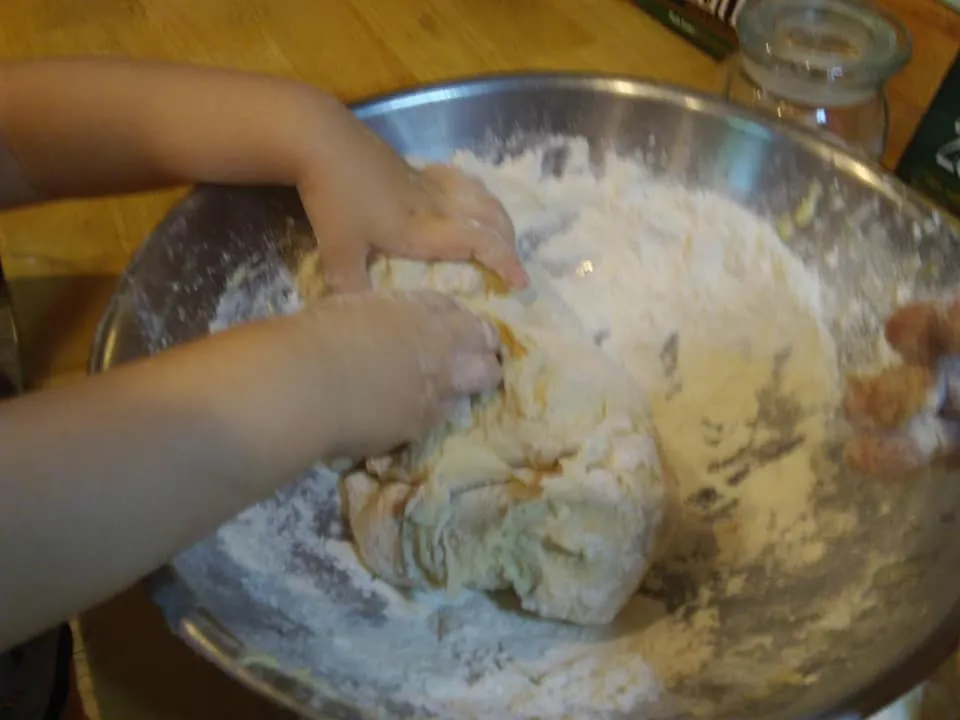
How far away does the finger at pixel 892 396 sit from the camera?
59 centimetres

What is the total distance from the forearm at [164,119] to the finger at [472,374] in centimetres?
18

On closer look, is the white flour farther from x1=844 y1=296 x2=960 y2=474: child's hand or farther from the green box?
the green box

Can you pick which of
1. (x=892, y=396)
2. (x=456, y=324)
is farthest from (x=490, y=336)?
(x=892, y=396)

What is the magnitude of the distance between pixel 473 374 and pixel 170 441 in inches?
8.6

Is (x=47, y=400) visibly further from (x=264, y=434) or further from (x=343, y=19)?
(x=343, y=19)

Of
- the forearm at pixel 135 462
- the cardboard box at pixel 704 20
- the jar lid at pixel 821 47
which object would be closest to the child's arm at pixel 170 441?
the forearm at pixel 135 462

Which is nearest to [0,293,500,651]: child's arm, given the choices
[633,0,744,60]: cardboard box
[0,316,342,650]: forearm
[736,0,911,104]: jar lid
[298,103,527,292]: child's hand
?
[0,316,342,650]: forearm

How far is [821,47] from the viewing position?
31.3 inches

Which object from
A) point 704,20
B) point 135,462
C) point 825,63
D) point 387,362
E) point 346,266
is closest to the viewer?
point 135,462

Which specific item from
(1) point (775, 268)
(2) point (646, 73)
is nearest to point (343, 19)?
(2) point (646, 73)

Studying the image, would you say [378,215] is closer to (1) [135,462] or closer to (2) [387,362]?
(2) [387,362]

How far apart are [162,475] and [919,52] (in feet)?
2.47

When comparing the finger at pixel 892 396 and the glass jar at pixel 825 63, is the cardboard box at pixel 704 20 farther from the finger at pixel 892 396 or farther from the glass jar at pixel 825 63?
the finger at pixel 892 396

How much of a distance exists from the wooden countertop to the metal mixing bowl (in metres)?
0.16
